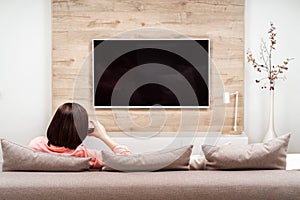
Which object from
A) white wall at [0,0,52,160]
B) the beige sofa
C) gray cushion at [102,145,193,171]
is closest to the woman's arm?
gray cushion at [102,145,193,171]

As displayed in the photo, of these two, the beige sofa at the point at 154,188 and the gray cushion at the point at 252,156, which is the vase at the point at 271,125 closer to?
the gray cushion at the point at 252,156

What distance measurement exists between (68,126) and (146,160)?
455mm

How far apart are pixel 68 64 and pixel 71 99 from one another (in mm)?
383

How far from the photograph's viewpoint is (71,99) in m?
5.45

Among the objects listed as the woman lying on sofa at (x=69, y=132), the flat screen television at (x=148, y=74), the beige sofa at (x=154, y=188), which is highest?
the flat screen television at (x=148, y=74)

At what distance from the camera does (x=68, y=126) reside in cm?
254

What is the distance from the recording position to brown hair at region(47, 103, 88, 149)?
8.35 ft

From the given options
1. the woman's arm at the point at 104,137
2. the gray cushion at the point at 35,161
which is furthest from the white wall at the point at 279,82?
the gray cushion at the point at 35,161

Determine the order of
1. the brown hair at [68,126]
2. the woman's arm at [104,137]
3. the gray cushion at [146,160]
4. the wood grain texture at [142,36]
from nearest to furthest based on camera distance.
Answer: the gray cushion at [146,160], the brown hair at [68,126], the woman's arm at [104,137], the wood grain texture at [142,36]

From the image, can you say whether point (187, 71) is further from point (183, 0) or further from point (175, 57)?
point (183, 0)

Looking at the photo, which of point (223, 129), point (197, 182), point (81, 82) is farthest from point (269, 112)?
point (197, 182)

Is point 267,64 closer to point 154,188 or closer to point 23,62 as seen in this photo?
point 23,62

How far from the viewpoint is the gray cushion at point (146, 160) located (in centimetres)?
239

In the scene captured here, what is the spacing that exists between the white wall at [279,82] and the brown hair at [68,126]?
317cm
